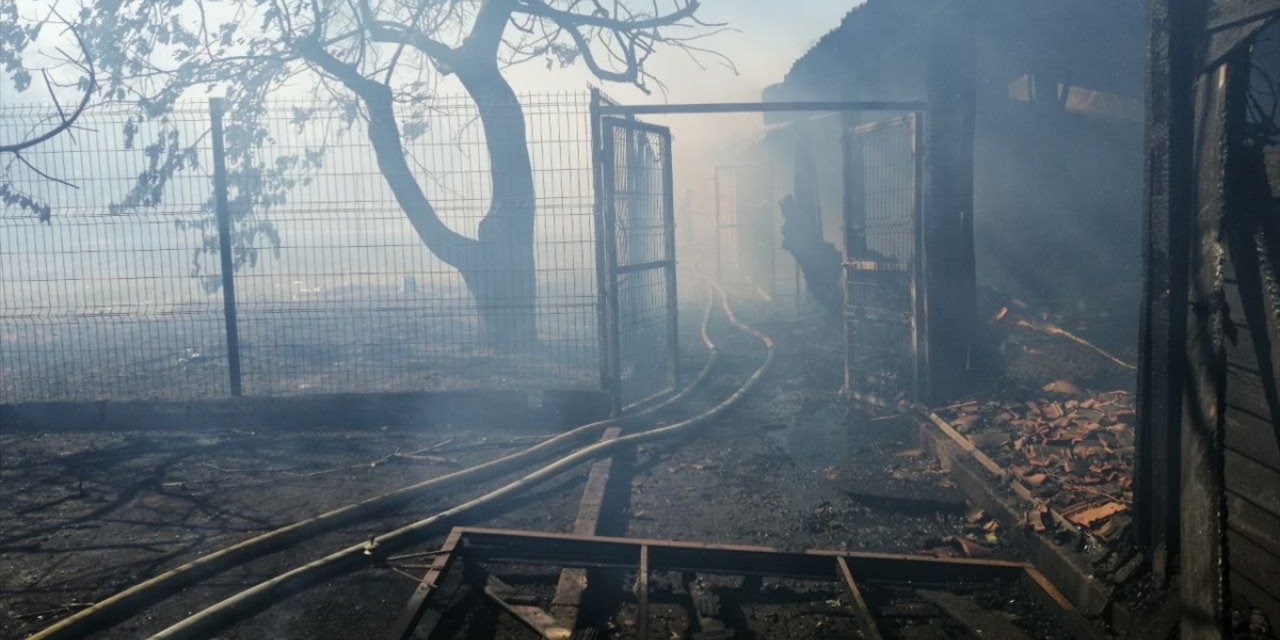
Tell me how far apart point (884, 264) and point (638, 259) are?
95.7 inches

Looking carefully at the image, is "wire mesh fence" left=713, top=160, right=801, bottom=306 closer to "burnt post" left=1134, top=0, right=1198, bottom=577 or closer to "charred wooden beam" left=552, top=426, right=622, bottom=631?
"charred wooden beam" left=552, top=426, right=622, bottom=631

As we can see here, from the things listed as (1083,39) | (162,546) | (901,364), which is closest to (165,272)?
(162,546)

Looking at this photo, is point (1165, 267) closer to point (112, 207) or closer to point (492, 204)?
point (492, 204)

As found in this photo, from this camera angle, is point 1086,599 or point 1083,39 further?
point 1083,39

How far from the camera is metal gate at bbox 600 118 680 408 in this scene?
7770 millimetres

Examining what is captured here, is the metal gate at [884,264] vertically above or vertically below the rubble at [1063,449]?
above

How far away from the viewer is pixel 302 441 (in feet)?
25.1

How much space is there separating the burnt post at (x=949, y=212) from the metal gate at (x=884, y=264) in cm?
11

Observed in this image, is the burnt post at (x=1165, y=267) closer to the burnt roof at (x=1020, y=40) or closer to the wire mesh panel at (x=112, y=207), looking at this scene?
the burnt roof at (x=1020, y=40)

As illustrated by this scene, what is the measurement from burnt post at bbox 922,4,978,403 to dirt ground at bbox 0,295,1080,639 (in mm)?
841

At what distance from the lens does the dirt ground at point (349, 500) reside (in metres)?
4.38

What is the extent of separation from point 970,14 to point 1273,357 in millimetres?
5949

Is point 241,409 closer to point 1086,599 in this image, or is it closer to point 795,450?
point 795,450

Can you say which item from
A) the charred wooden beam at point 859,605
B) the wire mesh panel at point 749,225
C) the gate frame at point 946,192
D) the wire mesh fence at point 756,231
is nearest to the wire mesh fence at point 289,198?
the gate frame at point 946,192
